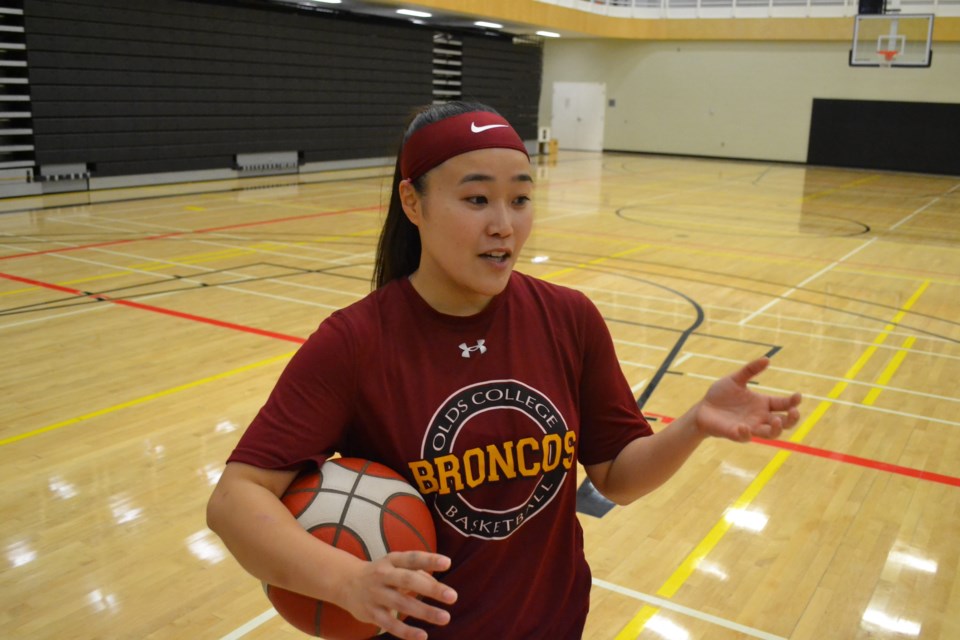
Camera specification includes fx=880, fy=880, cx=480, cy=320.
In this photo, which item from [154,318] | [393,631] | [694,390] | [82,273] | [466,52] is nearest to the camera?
[393,631]

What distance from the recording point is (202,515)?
3832mm

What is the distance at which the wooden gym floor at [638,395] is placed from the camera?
3260 mm

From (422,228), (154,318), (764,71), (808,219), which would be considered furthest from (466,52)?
(422,228)

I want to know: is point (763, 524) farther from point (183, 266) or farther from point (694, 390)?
point (183, 266)

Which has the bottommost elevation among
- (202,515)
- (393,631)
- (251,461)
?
(202,515)

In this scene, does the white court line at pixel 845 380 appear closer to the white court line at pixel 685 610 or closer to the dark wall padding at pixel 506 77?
the white court line at pixel 685 610

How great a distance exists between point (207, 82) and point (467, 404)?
15563mm

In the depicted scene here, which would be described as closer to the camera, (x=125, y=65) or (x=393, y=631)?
(x=393, y=631)

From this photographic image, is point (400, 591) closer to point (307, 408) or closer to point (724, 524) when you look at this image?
point (307, 408)

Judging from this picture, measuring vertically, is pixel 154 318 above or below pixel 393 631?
below

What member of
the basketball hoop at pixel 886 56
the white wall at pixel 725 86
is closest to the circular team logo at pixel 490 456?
the basketball hoop at pixel 886 56

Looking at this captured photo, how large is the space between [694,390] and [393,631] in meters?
4.74

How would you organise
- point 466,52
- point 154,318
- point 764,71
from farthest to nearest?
point 764,71
point 466,52
point 154,318

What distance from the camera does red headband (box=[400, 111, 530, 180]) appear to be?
4.82ft
